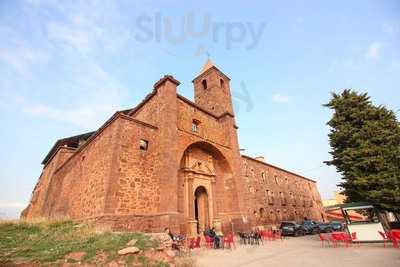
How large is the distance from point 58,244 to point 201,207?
1222cm

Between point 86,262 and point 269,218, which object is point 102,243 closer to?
point 86,262

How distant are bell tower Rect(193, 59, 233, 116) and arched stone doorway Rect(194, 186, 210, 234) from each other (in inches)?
325

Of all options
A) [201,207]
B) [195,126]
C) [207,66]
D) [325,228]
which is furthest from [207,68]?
[325,228]

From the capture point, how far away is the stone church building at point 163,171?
12.0 metres

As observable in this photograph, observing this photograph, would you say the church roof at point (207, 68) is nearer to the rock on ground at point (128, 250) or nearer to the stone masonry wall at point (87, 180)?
the stone masonry wall at point (87, 180)

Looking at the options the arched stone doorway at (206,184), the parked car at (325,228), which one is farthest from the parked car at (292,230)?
the arched stone doorway at (206,184)

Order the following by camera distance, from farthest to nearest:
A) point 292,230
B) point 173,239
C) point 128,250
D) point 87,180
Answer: point 292,230, point 87,180, point 173,239, point 128,250

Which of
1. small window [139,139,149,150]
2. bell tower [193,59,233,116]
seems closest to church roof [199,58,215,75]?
bell tower [193,59,233,116]

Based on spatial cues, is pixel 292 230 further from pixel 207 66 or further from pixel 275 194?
pixel 207 66

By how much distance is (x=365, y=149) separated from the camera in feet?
38.0

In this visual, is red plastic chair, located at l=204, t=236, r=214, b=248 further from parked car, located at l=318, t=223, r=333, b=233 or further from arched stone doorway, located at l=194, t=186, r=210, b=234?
parked car, located at l=318, t=223, r=333, b=233

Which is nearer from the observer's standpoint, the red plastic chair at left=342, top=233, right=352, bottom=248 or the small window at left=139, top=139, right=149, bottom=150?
the red plastic chair at left=342, top=233, right=352, bottom=248

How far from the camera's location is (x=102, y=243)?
695 centimetres

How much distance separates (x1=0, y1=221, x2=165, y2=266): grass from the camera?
236 inches
